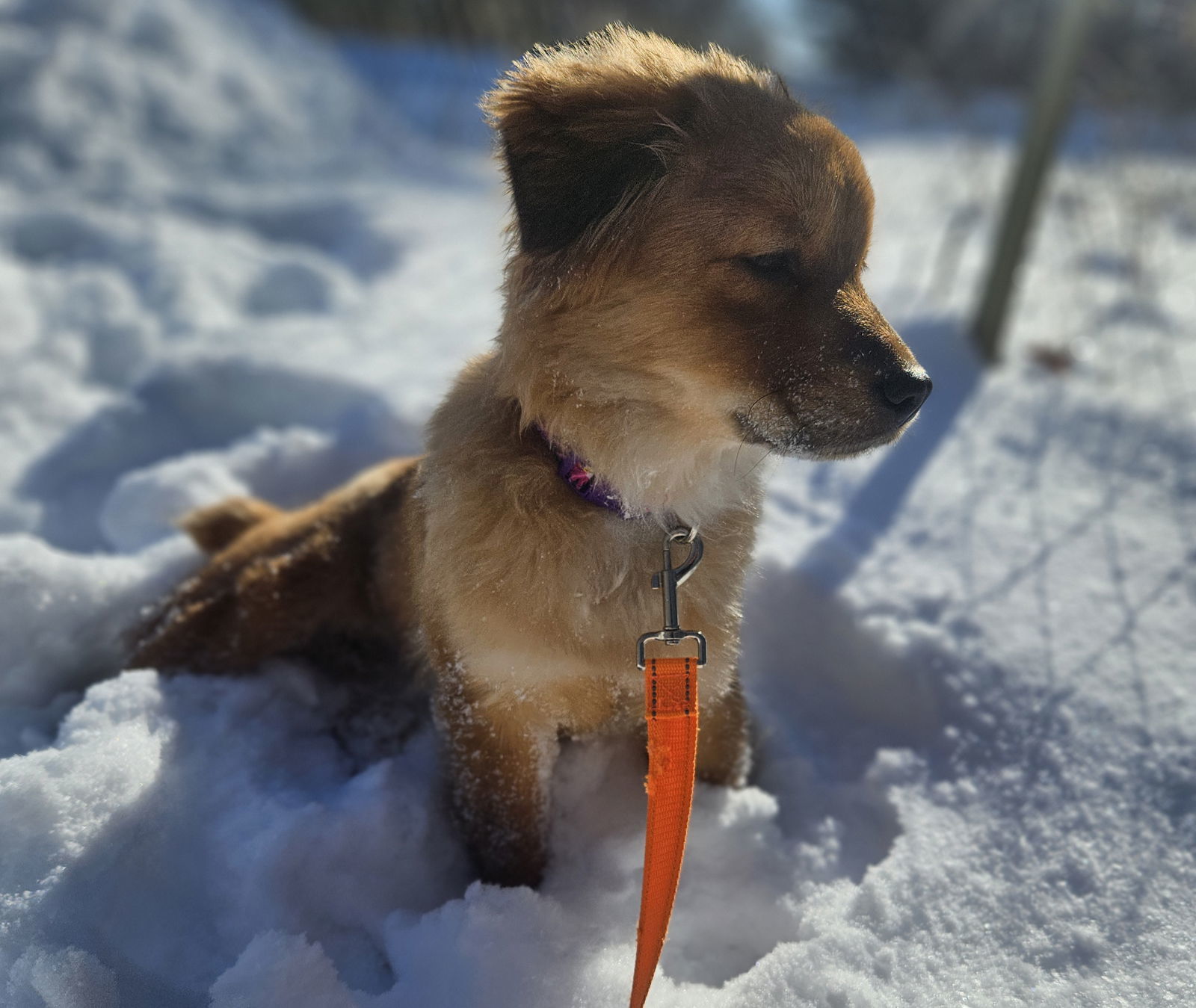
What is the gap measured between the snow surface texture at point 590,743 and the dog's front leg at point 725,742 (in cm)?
7

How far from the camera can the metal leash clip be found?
1.61 m

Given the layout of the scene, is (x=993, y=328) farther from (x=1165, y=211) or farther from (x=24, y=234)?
(x=24, y=234)

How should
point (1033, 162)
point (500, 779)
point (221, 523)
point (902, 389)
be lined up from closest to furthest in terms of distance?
point (902, 389) < point (500, 779) < point (221, 523) < point (1033, 162)

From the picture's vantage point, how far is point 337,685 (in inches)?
97.2

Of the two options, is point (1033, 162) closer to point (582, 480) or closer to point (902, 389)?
point (902, 389)

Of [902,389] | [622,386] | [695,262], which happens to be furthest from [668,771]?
[695,262]

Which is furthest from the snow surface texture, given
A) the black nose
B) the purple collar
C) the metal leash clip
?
the black nose

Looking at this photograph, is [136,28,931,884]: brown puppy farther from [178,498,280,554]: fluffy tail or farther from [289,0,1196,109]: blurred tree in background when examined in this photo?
[178,498,280,554]: fluffy tail

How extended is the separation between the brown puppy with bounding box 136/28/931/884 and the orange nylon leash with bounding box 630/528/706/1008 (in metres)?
0.15

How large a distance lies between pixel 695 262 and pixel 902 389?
47 cm

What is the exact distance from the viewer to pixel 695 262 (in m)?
1.59

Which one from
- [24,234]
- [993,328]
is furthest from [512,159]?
[24,234]

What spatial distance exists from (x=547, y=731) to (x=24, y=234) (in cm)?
484

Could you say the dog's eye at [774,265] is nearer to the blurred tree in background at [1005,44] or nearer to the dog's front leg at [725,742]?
the dog's front leg at [725,742]
